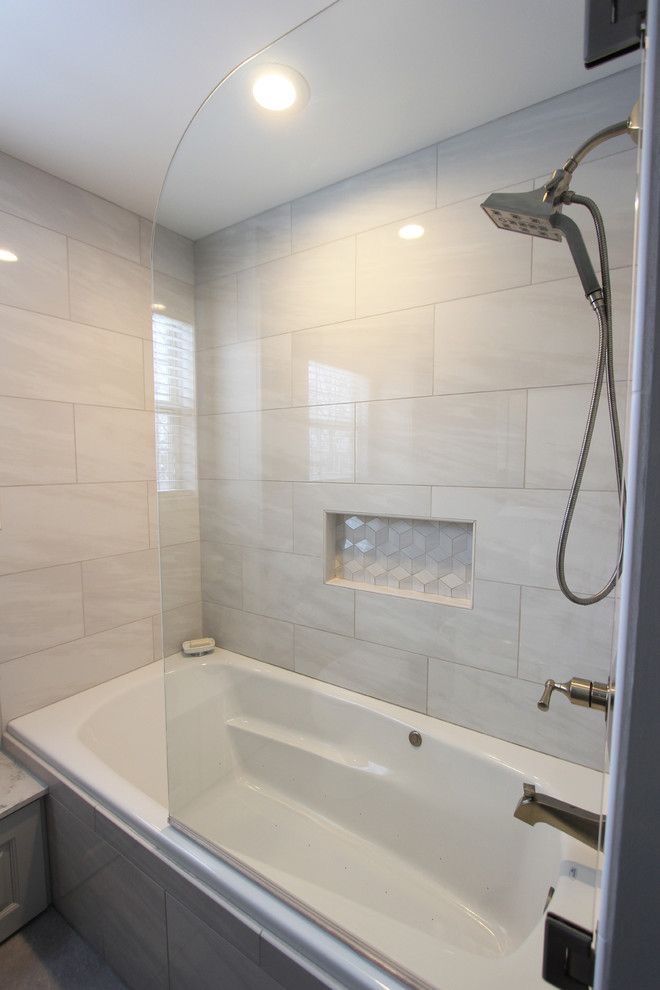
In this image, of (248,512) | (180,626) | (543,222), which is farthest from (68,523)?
(543,222)

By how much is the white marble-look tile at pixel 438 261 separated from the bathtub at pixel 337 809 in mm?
1409

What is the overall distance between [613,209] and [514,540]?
87 centimetres

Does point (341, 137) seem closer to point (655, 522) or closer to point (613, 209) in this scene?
point (613, 209)

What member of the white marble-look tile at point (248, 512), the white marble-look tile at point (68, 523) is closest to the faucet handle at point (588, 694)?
the white marble-look tile at point (248, 512)

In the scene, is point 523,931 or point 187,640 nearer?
point 523,931

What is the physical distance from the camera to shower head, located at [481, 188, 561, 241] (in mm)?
1050

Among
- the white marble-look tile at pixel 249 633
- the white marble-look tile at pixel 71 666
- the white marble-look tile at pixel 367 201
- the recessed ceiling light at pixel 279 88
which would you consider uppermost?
the recessed ceiling light at pixel 279 88

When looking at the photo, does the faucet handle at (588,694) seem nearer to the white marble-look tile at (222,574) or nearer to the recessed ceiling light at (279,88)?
the white marble-look tile at (222,574)

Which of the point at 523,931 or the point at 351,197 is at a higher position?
the point at 351,197

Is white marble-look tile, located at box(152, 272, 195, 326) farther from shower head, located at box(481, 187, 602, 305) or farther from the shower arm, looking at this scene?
the shower arm

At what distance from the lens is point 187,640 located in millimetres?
1786

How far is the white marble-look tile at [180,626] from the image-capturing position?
170cm

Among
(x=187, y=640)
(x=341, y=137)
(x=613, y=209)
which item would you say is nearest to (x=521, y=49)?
(x=341, y=137)

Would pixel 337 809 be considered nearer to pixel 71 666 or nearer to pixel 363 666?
pixel 363 666
